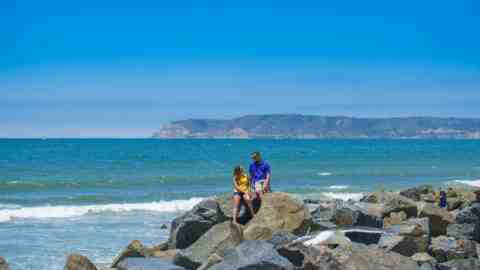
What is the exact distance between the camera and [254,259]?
9.78 m

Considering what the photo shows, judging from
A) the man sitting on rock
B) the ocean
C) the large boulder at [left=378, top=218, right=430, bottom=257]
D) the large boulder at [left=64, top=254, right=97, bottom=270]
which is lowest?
the ocean

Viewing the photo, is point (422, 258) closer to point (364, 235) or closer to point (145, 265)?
point (364, 235)

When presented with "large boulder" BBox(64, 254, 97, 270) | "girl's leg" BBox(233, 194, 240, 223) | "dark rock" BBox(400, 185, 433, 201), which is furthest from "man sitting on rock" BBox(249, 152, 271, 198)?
"dark rock" BBox(400, 185, 433, 201)

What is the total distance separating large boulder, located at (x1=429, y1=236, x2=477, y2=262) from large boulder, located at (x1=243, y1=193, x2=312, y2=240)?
7.59 feet

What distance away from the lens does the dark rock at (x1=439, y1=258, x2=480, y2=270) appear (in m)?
11.5

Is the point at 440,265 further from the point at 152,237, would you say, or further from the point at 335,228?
the point at 152,237

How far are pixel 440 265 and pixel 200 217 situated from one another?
4.64m

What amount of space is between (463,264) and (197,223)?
16.5ft

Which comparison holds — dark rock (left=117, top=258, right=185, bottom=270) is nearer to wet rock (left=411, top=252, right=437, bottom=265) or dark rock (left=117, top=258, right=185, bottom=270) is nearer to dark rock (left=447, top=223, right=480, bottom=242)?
wet rock (left=411, top=252, right=437, bottom=265)

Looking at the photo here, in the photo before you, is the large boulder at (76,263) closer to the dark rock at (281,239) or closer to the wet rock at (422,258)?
the dark rock at (281,239)

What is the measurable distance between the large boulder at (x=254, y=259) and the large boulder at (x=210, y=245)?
131 cm

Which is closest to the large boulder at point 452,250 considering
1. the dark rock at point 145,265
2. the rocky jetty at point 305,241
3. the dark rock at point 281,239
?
the rocky jetty at point 305,241

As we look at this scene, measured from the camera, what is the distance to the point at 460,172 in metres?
57.2

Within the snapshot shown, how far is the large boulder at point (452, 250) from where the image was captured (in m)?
12.6
